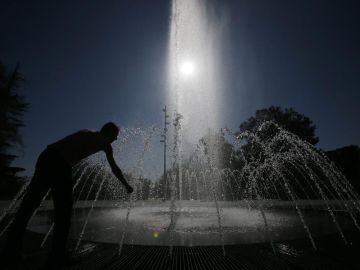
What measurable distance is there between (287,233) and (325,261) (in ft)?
8.44

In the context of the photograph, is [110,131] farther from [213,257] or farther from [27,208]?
[213,257]

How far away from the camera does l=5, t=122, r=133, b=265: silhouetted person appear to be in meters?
3.01

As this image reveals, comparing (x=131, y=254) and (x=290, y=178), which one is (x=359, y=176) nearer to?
(x=290, y=178)

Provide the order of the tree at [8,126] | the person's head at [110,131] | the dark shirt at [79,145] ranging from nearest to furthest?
the dark shirt at [79,145], the person's head at [110,131], the tree at [8,126]

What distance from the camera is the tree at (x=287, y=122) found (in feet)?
138

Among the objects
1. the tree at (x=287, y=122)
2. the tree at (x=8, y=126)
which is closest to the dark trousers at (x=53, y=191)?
the tree at (x=8, y=126)

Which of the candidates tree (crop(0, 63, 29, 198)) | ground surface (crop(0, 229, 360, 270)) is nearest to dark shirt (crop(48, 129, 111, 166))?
ground surface (crop(0, 229, 360, 270))

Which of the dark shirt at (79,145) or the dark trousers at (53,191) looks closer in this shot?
the dark trousers at (53,191)

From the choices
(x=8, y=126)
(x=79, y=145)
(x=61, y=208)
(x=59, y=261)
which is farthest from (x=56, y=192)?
(x=8, y=126)

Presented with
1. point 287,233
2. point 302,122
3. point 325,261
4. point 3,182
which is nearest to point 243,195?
point 302,122

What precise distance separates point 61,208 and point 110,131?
43.7 inches

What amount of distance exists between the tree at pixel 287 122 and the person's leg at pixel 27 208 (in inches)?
1651

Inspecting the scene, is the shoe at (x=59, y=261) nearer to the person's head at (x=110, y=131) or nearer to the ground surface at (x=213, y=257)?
the ground surface at (x=213, y=257)

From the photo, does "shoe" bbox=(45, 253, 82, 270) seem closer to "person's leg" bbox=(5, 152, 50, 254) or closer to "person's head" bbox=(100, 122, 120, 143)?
"person's leg" bbox=(5, 152, 50, 254)
